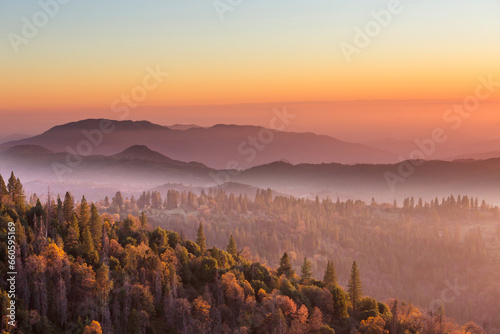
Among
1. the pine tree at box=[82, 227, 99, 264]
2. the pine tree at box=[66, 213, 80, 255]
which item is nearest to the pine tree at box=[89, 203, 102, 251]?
the pine tree at box=[66, 213, 80, 255]

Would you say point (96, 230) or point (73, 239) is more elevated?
point (96, 230)

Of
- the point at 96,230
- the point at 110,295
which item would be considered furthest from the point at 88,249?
the point at 110,295

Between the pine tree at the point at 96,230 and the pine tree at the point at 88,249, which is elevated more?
the pine tree at the point at 96,230

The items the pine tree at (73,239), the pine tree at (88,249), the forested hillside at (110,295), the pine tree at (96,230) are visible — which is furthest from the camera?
the pine tree at (96,230)

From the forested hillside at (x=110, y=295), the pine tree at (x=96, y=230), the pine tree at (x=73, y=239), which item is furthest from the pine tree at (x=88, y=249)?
the pine tree at (x=96, y=230)

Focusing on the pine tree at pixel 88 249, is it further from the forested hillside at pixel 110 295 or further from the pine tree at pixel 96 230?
the pine tree at pixel 96 230

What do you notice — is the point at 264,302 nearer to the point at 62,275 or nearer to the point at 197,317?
the point at 197,317

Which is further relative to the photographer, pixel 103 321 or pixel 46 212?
pixel 46 212

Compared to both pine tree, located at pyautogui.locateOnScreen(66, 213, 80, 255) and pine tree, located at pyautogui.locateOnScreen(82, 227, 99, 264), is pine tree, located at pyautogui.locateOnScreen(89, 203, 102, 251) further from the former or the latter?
pine tree, located at pyautogui.locateOnScreen(82, 227, 99, 264)

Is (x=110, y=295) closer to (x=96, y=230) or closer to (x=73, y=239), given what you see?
(x=73, y=239)

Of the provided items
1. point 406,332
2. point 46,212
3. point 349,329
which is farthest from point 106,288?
point 406,332

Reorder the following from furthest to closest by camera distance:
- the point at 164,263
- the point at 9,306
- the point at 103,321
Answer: the point at 164,263, the point at 103,321, the point at 9,306
